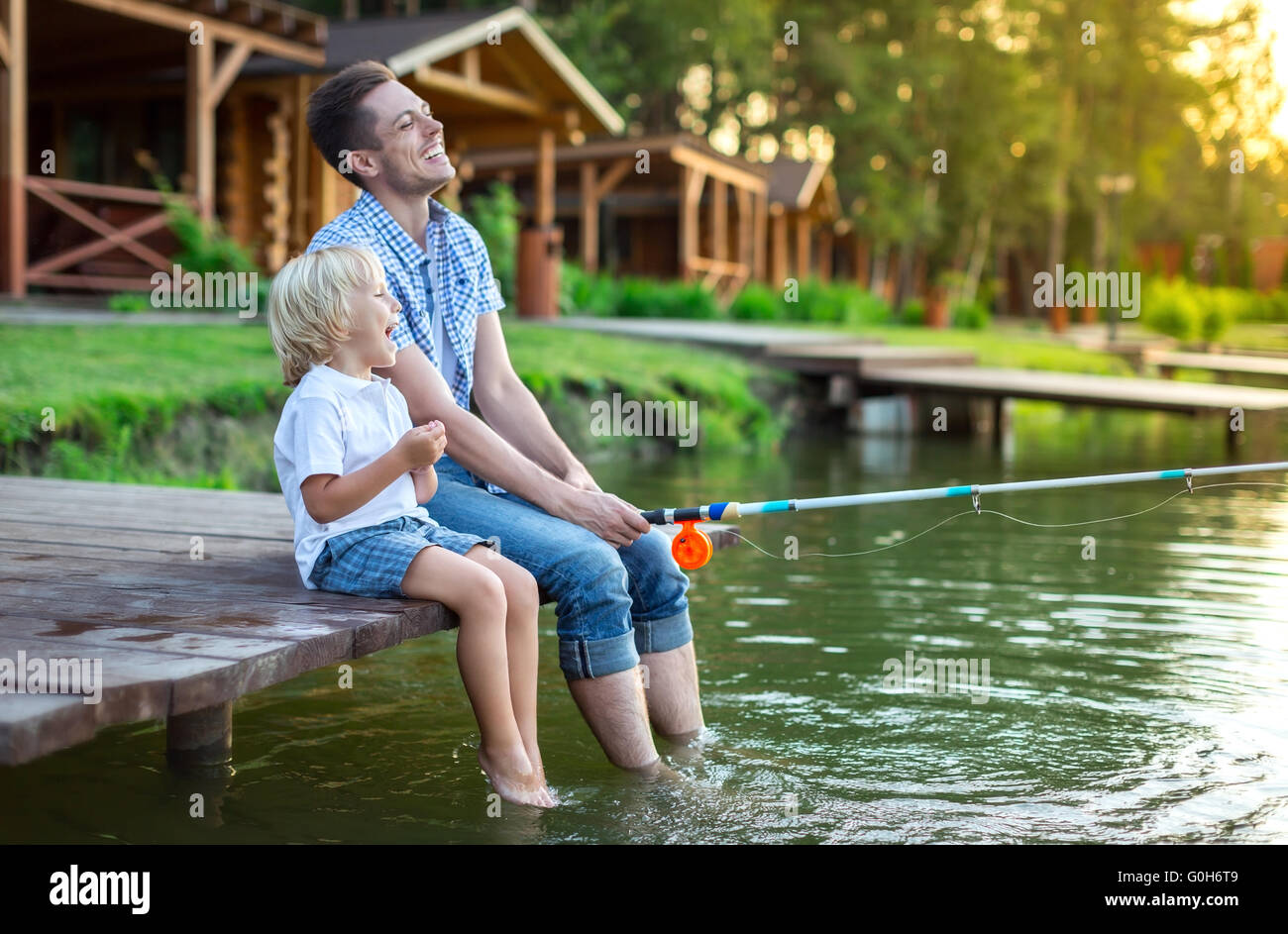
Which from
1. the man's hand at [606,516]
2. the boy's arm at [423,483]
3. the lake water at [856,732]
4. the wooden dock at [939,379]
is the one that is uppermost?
the wooden dock at [939,379]

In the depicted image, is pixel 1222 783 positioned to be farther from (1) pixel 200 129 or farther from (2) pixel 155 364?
(1) pixel 200 129

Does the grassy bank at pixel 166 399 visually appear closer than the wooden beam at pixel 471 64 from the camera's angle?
Yes

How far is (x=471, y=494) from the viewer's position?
362cm

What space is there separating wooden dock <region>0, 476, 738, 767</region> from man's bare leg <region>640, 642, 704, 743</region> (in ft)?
2.24

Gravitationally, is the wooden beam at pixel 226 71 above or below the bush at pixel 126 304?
above

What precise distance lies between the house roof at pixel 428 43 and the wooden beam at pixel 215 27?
1.64 ft

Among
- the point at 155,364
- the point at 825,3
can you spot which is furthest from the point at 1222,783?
the point at 825,3

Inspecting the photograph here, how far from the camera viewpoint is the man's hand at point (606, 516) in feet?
11.6

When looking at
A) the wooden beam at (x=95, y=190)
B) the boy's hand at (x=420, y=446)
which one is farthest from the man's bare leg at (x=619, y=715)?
the wooden beam at (x=95, y=190)

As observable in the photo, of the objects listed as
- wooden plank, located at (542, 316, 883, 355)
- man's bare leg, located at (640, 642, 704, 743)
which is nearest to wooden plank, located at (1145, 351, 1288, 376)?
wooden plank, located at (542, 316, 883, 355)

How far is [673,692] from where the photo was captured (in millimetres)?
3885

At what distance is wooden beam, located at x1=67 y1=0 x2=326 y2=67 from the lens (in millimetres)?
13102

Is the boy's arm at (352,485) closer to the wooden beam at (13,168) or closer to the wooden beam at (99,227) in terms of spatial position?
the wooden beam at (13,168)

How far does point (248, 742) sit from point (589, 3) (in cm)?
3045
